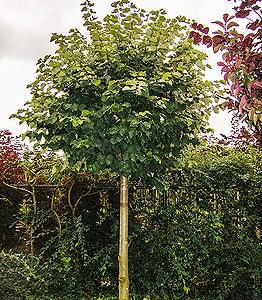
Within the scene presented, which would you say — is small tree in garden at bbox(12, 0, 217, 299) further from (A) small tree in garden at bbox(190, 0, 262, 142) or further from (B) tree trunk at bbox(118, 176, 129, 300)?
(A) small tree in garden at bbox(190, 0, 262, 142)

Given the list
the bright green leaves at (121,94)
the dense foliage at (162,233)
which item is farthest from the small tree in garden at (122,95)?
the dense foliage at (162,233)

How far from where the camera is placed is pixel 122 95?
276cm

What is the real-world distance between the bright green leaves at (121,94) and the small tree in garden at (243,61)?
1.03 m

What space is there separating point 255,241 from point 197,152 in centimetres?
105

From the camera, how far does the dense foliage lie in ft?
13.1

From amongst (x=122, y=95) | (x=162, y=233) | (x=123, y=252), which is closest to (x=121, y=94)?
(x=122, y=95)

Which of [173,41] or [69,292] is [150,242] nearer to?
[69,292]

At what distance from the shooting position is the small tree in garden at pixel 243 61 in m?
1.50

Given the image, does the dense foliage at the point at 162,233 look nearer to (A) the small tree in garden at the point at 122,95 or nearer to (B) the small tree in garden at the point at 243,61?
(A) the small tree in garden at the point at 122,95

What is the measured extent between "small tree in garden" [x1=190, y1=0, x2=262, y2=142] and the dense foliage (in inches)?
90.9

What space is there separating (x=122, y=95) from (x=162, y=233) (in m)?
1.81

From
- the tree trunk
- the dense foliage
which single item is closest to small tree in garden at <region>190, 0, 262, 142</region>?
the tree trunk

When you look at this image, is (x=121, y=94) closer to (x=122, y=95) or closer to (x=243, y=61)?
(x=122, y=95)

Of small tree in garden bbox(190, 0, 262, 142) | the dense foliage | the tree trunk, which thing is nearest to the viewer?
small tree in garden bbox(190, 0, 262, 142)
